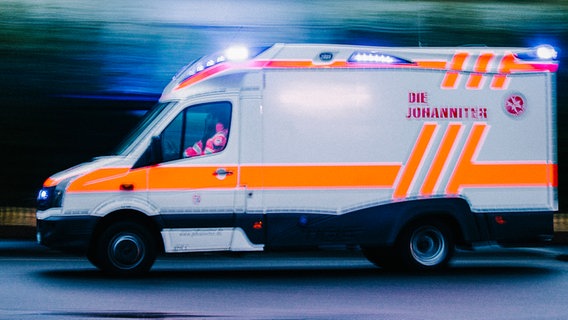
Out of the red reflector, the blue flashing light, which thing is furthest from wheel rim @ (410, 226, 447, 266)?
the blue flashing light

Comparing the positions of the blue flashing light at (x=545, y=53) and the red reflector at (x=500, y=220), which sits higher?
the blue flashing light at (x=545, y=53)

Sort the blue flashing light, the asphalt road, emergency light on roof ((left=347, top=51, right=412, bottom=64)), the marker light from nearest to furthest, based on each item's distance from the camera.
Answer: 1. the asphalt road
2. the marker light
3. emergency light on roof ((left=347, top=51, right=412, bottom=64))
4. the blue flashing light

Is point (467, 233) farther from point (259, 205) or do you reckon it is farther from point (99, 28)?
point (99, 28)

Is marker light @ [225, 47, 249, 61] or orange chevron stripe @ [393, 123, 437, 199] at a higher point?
marker light @ [225, 47, 249, 61]

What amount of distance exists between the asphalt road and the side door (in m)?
0.52

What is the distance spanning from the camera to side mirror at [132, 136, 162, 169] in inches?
425

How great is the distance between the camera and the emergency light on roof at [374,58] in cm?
1126

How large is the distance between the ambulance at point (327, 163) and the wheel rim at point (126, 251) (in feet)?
0.04

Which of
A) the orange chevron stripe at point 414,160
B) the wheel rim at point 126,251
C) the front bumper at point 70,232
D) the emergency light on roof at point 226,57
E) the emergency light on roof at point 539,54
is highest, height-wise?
the emergency light on roof at point 539,54

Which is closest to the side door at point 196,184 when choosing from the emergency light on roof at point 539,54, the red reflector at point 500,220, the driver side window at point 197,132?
the driver side window at point 197,132

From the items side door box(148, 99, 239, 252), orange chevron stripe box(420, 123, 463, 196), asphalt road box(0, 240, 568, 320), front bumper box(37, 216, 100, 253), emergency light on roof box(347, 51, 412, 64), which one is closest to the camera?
asphalt road box(0, 240, 568, 320)

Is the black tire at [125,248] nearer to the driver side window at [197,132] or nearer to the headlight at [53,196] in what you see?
the headlight at [53,196]

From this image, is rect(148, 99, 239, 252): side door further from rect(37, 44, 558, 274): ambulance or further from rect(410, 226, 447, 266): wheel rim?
rect(410, 226, 447, 266): wheel rim

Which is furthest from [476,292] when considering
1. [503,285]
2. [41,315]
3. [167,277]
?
[41,315]
